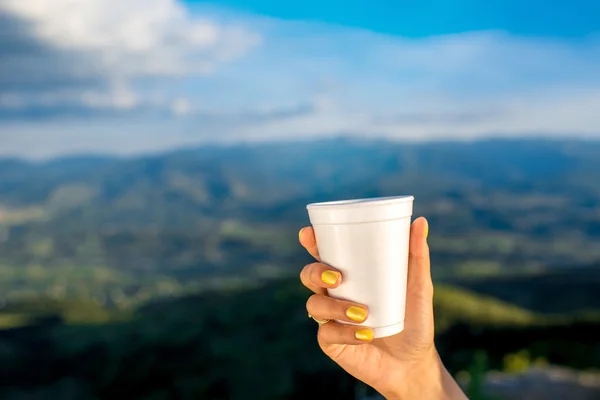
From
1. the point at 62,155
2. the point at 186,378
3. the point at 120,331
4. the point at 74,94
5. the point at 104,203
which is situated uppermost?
the point at 74,94

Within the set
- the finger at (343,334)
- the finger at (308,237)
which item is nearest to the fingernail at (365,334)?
the finger at (343,334)

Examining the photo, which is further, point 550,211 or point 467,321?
point 550,211

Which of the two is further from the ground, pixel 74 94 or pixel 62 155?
pixel 74 94

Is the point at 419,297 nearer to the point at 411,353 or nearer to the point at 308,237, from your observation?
the point at 411,353

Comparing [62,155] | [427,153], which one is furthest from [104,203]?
[427,153]

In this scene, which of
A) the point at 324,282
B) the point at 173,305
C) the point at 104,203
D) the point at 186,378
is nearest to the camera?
the point at 324,282

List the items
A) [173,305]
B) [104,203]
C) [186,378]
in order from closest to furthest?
1. [186,378]
2. [173,305]
3. [104,203]

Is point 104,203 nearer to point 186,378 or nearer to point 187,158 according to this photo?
point 187,158

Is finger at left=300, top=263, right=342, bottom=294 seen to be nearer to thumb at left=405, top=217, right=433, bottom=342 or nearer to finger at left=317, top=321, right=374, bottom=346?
finger at left=317, top=321, right=374, bottom=346
